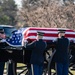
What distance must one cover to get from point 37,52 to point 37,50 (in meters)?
0.05

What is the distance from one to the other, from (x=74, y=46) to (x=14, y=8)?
73.6 meters

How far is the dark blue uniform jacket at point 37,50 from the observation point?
30.7 ft

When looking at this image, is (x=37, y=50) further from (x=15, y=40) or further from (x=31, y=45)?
(x=15, y=40)

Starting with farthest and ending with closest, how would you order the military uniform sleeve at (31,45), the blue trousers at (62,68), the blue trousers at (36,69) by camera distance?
1. the blue trousers at (62,68)
2. the blue trousers at (36,69)
3. the military uniform sleeve at (31,45)

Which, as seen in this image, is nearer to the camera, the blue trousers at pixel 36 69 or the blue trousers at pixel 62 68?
the blue trousers at pixel 36 69

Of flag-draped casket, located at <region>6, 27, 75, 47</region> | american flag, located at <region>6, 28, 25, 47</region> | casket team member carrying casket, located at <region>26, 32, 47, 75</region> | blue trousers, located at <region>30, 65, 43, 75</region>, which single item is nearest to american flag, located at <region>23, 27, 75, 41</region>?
flag-draped casket, located at <region>6, 27, 75, 47</region>

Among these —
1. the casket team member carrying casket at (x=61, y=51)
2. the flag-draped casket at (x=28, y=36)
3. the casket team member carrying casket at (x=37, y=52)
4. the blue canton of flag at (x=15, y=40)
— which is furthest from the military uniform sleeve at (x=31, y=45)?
the casket team member carrying casket at (x=61, y=51)

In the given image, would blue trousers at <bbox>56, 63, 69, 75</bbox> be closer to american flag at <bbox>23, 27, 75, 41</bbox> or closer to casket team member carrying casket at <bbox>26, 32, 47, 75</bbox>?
casket team member carrying casket at <bbox>26, 32, 47, 75</bbox>

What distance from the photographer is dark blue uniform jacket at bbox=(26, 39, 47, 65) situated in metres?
9.35

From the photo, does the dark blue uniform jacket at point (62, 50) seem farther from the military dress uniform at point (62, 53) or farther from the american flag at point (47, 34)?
the american flag at point (47, 34)

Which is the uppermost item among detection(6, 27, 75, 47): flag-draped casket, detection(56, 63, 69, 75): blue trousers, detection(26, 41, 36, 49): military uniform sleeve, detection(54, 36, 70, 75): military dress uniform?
detection(6, 27, 75, 47): flag-draped casket

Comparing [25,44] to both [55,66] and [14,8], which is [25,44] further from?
[14,8]

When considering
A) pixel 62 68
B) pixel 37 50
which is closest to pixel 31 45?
pixel 37 50

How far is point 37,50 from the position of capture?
944 centimetres
